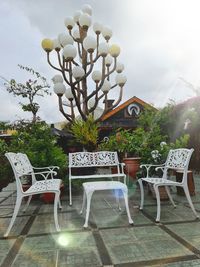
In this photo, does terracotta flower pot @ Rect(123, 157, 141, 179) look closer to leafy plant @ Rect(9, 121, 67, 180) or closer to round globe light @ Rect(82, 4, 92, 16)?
leafy plant @ Rect(9, 121, 67, 180)

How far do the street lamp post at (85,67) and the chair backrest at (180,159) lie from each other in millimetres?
4336

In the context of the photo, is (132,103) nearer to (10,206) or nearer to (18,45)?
(18,45)

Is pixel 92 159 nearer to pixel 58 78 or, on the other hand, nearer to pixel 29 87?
pixel 58 78

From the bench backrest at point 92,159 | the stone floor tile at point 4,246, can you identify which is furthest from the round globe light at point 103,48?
the stone floor tile at point 4,246

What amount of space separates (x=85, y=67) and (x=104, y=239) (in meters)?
7.49

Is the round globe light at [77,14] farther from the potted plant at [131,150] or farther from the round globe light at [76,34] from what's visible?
the potted plant at [131,150]

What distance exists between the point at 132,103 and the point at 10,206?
13936 mm

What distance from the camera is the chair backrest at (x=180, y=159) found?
3406mm

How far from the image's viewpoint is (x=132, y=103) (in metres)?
17.4

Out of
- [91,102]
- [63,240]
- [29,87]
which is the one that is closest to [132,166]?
[63,240]

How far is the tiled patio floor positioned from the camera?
2158 millimetres

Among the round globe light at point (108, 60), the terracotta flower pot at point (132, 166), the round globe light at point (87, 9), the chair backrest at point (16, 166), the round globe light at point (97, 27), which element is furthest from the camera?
the round globe light at point (108, 60)

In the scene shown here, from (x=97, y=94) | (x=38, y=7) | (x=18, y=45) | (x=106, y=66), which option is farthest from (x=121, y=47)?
(x=38, y=7)

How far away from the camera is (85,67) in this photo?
9.23m
